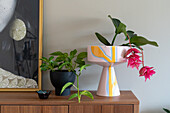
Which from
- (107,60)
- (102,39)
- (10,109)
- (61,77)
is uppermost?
(102,39)

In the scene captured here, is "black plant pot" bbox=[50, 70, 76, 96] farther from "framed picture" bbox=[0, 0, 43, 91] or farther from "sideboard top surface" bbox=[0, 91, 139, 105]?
"framed picture" bbox=[0, 0, 43, 91]

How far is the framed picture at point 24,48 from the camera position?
1362mm

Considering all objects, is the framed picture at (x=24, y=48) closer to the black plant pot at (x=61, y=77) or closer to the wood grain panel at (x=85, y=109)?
the black plant pot at (x=61, y=77)

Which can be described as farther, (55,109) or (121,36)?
(121,36)

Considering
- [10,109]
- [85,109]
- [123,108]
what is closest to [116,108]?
[123,108]

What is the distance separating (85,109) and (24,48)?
607mm

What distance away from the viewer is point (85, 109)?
42.4 inches

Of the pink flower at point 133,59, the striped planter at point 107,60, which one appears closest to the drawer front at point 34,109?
the striped planter at point 107,60

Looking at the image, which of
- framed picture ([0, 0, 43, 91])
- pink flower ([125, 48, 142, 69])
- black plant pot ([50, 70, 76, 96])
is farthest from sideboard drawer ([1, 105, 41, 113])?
pink flower ([125, 48, 142, 69])

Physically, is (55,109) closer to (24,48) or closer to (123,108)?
(123,108)

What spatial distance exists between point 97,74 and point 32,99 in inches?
19.3

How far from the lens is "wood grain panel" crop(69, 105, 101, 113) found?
107 cm

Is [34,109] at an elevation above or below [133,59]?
below

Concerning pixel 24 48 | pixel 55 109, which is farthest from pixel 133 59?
pixel 24 48
